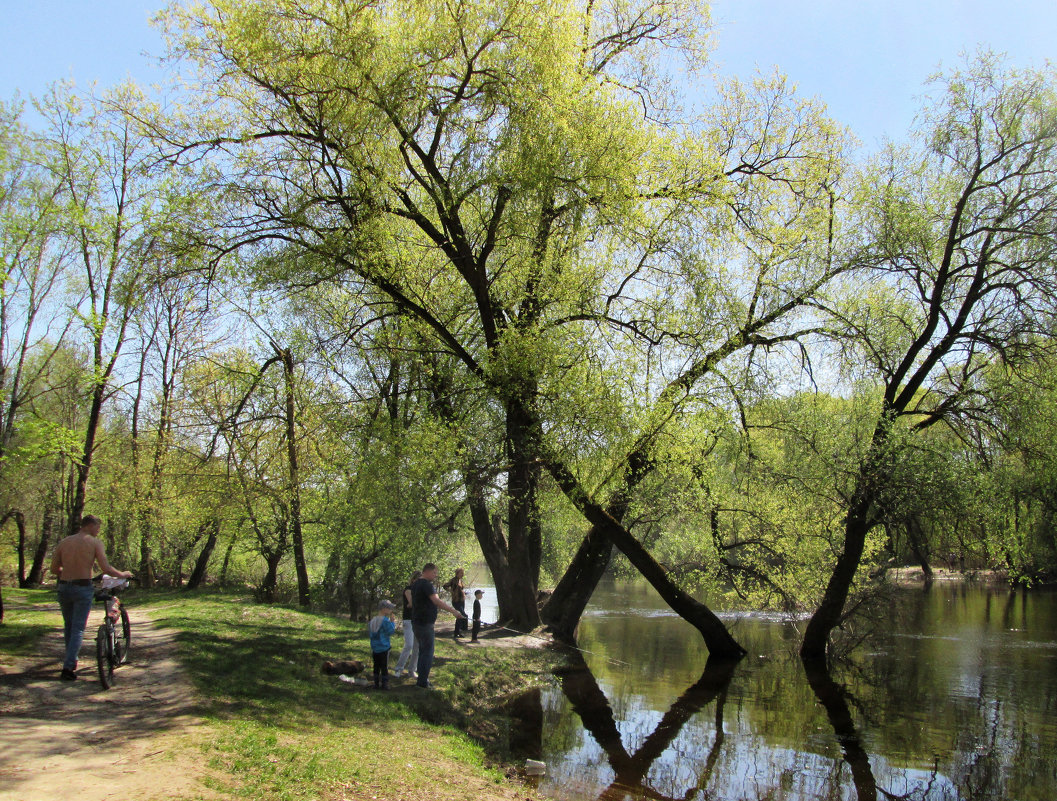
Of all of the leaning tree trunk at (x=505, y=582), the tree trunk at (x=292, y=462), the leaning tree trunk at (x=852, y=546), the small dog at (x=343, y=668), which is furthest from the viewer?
the leaning tree trunk at (x=505, y=582)

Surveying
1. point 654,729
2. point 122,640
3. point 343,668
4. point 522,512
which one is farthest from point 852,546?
point 122,640

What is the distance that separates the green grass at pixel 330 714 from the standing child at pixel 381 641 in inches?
15.0

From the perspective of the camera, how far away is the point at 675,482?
698 inches

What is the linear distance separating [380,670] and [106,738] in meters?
4.53

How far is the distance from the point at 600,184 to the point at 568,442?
4.76 m

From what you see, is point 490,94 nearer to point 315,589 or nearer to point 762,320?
point 762,320

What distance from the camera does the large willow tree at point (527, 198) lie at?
12844mm

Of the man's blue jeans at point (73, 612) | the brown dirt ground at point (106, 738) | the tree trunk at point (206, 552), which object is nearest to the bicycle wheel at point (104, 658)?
the brown dirt ground at point (106, 738)

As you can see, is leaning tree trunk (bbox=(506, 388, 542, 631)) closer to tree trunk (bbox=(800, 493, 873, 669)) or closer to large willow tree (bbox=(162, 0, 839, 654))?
large willow tree (bbox=(162, 0, 839, 654))

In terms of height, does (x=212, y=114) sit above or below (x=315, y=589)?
above

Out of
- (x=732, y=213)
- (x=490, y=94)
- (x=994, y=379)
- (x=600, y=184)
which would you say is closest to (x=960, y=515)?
(x=994, y=379)

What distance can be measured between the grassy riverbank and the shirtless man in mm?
1470

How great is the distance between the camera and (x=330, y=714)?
8.61 meters

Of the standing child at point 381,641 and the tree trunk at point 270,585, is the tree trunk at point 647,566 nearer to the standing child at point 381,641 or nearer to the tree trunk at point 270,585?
the standing child at point 381,641
